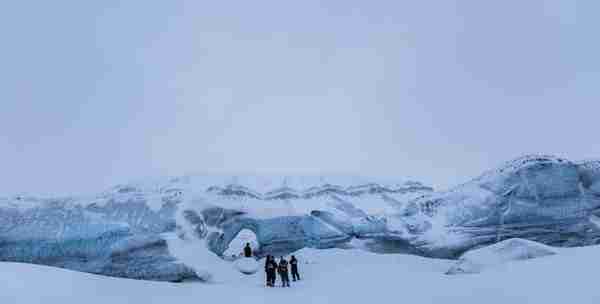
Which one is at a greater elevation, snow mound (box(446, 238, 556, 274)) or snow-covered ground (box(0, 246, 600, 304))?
snow mound (box(446, 238, 556, 274))

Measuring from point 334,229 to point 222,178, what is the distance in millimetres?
51650

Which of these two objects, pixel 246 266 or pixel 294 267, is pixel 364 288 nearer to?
pixel 294 267

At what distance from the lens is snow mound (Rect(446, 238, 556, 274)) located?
58.3ft

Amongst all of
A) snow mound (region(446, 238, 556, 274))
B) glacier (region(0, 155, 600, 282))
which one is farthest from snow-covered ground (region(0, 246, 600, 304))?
glacier (region(0, 155, 600, 282))

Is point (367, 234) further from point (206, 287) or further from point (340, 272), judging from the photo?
point (206, 287)

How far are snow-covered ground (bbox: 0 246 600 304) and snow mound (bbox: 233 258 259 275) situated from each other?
441cm

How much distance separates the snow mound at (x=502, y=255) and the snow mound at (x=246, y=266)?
8228 millimetres

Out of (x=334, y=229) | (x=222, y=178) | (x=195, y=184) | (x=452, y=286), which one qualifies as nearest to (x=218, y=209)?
(x=334, y=229)

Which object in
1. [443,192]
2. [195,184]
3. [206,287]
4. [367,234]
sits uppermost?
[195,184]

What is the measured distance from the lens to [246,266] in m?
22.5

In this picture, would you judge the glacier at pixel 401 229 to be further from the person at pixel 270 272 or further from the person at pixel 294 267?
the person at pixel 270 272

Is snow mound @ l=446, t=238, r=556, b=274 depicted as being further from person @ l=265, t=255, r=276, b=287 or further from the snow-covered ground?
person @ l=265, t=255, r=276, b=287

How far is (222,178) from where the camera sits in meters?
77.5

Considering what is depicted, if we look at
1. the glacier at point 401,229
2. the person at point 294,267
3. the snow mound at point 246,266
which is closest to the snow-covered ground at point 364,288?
the person at point 294,267
